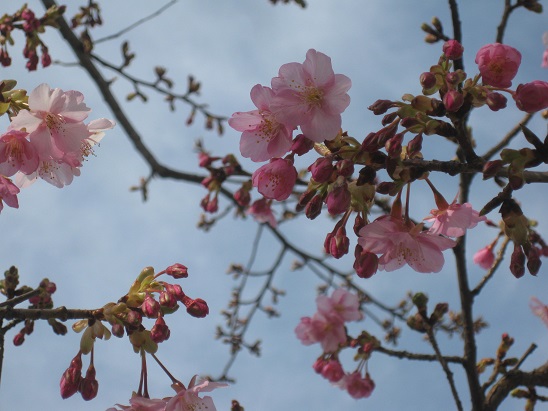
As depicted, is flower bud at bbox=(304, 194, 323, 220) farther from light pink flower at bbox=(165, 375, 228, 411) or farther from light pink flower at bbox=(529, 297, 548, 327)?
light pink flower at bbox=(529, 297, 548, 327)

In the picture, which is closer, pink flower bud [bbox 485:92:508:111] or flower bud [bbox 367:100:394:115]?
pink flower bud [bbox 485:92:508:111]

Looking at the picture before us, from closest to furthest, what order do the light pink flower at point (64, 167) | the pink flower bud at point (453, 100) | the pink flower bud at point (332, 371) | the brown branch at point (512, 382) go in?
the pink flower bud at point (453, 100) < the light pink flower at point (64, 167) < the brown branch at point (512, 382) < the pink flower bud at point (332, 371)

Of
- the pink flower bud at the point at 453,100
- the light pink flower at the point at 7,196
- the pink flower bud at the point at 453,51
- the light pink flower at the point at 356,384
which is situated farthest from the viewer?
the light pink flower at the point at 356,384

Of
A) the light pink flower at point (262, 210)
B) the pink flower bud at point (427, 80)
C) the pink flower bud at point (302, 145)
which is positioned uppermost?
the light pink flower at point (262, 210)

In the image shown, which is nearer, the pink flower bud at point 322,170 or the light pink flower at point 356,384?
the pink flower bud at point 322,170

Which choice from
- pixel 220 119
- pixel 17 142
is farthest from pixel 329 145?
pixel 220 119

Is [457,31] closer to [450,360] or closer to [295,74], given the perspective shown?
[295,74]

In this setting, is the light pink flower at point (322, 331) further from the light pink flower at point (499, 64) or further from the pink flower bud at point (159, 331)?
the light pink flower at point (499, 64)

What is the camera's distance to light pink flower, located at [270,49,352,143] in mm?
1647

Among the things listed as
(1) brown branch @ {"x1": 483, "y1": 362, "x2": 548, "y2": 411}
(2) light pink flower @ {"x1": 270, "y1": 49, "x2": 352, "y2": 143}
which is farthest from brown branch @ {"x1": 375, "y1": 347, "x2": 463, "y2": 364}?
(2) light pink flower @ {"x1": 270, "y1": 49, "x2": 352, "y2": 143}

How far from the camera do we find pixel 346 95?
71.1 inches

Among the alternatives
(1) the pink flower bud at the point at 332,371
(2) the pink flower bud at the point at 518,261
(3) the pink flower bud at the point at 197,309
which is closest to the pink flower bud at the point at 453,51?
(2) the pink flower bud at the point at 518,261

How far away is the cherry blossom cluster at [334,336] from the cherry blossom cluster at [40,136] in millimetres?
2195

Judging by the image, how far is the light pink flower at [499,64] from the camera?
1.58 meters
